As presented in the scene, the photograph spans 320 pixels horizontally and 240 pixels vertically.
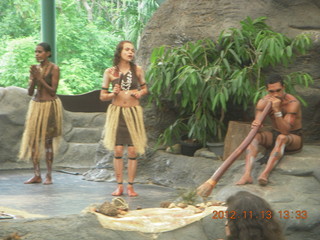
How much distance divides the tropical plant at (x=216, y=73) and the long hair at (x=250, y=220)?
3622mm

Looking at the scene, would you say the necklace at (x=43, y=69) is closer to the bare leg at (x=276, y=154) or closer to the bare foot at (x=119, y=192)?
the bare foot at (x=119, y=192)

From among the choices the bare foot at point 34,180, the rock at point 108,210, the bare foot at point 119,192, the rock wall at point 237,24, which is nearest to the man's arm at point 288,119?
the rock wall at point 237,24

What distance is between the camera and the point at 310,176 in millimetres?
5387

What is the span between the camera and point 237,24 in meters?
6.88

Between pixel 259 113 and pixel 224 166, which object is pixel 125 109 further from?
pixel 259 113

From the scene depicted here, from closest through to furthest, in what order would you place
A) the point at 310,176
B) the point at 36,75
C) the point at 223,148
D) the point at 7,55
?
the point at 310,176 < the point at 36,75 < the point at 223,148 < the point at 7,55

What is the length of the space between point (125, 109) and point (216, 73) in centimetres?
110

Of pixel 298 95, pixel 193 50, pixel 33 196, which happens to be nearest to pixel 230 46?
pixel 193 50

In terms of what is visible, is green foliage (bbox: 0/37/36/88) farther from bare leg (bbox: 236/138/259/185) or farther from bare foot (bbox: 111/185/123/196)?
bare leg (bbox: 236/138/259/185)

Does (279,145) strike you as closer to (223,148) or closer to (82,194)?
(223,148)

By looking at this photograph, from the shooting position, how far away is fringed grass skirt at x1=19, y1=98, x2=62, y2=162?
6.40 meters

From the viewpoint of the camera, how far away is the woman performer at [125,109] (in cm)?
579

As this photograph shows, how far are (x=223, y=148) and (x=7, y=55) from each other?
8643 mm

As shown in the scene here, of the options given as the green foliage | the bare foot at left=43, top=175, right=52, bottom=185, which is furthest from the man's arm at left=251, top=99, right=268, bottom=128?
the green foliage
